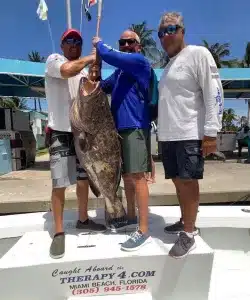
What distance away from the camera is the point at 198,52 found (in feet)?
9.23

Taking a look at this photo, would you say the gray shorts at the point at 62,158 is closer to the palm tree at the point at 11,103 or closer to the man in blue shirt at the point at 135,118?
the man in blue shirt at the point at 135,118

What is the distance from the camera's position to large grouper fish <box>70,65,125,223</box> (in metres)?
3.02

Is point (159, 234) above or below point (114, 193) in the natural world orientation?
below

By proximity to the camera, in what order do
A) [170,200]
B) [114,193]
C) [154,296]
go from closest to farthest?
[154,296] < [114,193] < [170,200]

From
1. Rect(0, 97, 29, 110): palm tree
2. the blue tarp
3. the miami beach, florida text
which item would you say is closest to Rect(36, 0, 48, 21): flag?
the blue tarp

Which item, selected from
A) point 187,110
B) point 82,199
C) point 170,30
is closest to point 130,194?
point 82,199

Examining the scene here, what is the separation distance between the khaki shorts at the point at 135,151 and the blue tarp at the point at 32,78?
20.7 feet

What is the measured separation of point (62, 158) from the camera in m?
3.13

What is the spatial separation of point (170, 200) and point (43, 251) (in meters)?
3.19

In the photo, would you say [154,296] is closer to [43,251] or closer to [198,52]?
[43,251]

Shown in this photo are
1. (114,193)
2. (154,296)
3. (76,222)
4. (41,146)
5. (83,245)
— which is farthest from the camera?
(41,146)

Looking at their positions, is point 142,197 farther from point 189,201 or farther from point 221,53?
point 221,53

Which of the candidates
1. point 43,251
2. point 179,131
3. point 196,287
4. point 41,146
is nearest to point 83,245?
point 43,251

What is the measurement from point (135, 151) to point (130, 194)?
1.68 ft
